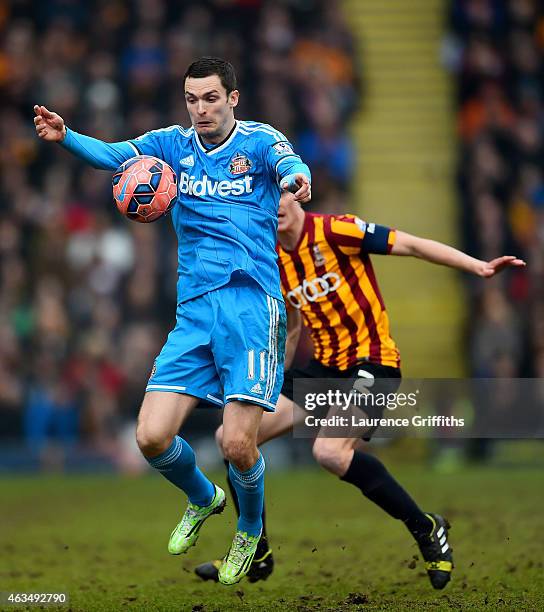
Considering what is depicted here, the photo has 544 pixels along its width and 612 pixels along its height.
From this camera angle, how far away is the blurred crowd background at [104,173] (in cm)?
1401

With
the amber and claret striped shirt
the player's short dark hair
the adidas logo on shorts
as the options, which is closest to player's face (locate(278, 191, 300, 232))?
the amber and claret striped shirt

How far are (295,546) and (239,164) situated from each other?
11.3ft

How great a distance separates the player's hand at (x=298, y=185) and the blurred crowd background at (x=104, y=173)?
834 centimetres

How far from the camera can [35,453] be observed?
13.9m

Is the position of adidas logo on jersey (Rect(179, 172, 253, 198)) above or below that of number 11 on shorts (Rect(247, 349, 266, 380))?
above

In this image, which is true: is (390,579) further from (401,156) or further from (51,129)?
(401,156)

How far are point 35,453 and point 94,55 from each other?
5.62 m

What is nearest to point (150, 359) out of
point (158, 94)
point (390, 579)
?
point (158, 94)

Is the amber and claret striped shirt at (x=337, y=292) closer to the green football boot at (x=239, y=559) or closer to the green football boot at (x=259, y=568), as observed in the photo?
the green football boot at (x=259, y=568)

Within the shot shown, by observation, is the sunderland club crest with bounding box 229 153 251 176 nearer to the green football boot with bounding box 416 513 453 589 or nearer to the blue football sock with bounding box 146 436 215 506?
the blue football sock with bounding box 146 436 215 506

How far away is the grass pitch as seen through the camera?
6527 millimetres

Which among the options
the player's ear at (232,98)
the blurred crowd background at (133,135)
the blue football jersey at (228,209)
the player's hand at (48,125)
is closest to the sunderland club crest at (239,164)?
the blue football jersey at (228,209)

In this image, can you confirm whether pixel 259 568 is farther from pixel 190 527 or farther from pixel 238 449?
pixel 238 449

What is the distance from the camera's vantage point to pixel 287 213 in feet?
23.8
